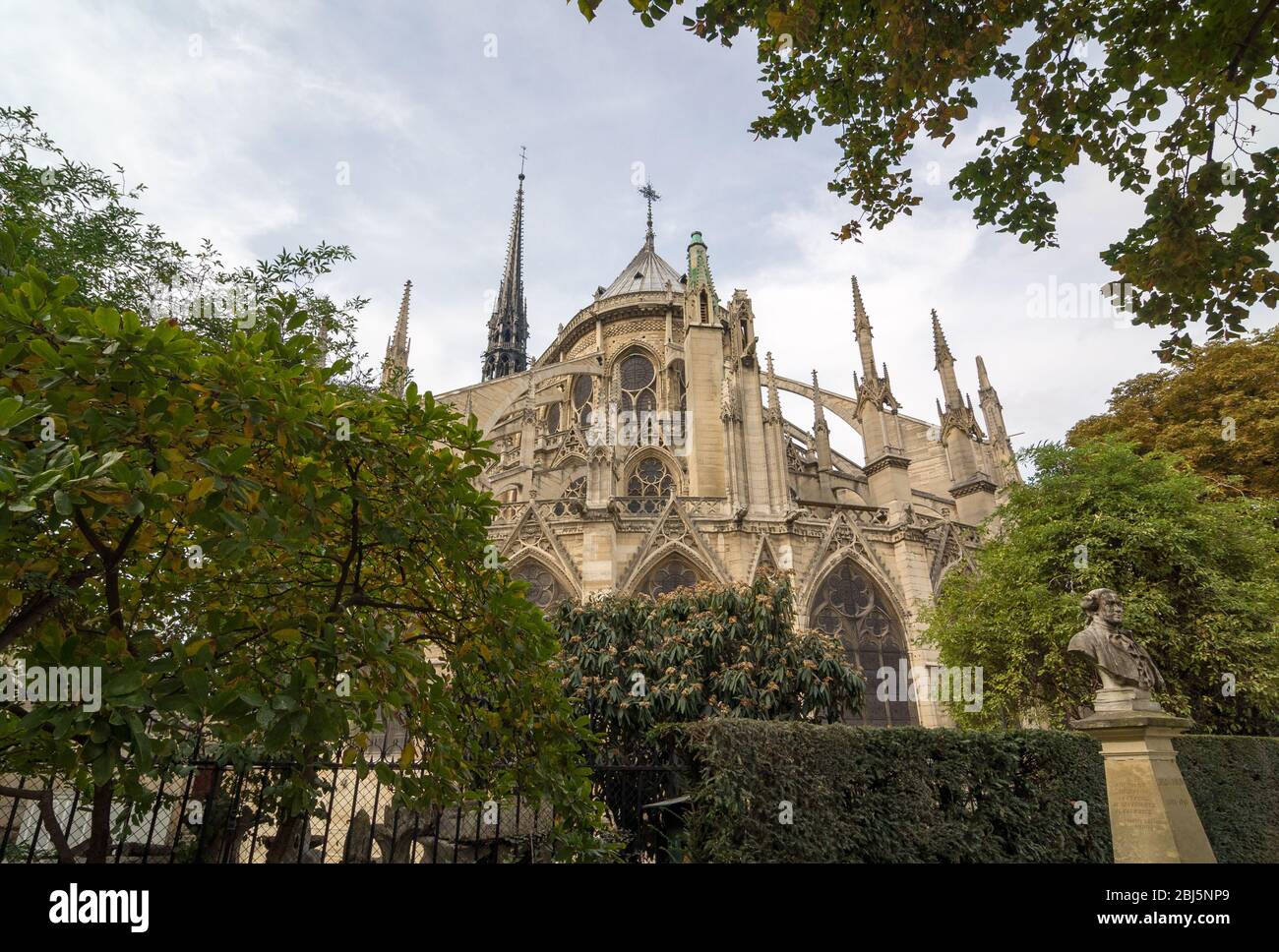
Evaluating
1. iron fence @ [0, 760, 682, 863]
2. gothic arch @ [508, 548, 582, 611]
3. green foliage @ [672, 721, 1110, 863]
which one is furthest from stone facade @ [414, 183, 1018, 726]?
green foliage @ [672, 721, 1110, 863]

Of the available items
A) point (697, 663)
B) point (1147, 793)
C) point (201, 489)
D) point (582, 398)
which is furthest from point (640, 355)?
point (201, 489)

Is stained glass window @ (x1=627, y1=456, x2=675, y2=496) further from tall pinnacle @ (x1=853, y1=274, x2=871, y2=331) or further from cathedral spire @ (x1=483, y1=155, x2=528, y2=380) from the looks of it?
cathedral spire @ (x1=483, y1=155, x2=528, y2=380)

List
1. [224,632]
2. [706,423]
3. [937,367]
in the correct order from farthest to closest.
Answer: [937,367] < [706,423] < [224,632]

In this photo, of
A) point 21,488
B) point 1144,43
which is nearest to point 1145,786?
point 1144,43

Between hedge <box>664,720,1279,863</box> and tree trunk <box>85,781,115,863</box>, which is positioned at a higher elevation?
tree trunk <box>85,781,115,863</box>

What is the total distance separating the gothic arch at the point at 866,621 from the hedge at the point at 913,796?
898cm

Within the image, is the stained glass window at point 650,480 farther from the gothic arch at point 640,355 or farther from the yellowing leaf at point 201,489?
the yellowing leaf at point 201,489

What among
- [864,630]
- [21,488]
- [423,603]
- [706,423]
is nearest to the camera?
[21,488]

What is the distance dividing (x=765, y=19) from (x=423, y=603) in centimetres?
492

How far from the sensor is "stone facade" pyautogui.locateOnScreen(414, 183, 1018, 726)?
18.6 m

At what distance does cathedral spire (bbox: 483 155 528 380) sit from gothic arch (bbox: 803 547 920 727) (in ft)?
137

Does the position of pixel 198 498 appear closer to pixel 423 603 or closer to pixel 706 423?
pixel 423 603
